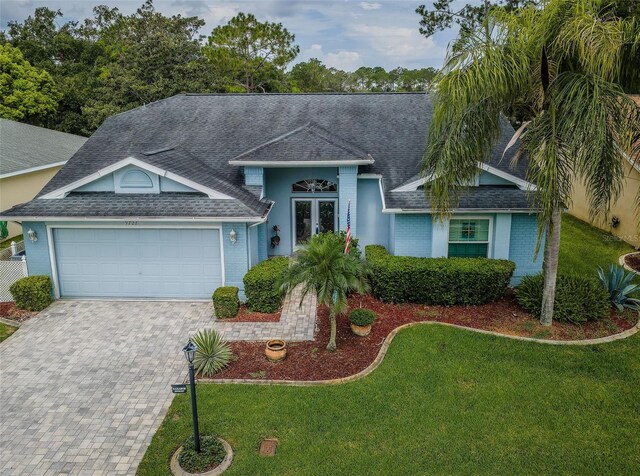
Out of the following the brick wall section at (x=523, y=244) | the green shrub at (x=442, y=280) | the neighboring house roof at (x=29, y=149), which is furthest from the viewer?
the neighboring house roof at (x=29, y=149)

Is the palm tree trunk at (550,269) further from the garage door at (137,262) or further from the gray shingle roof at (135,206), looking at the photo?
the garage door at (137,262)

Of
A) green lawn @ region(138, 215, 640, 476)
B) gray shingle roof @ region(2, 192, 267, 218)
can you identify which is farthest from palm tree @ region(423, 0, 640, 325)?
gray shingle roof @ region(2, 192, 267, 218)

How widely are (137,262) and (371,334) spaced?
291 inches

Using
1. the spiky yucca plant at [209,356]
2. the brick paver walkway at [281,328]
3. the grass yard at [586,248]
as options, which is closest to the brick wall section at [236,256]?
the brick paver walkway at [281,328]

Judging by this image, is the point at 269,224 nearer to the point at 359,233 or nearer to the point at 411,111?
the point at 359,233

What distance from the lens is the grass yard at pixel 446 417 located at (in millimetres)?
7691

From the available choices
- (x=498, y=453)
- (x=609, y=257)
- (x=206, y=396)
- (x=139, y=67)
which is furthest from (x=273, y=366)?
(x=139, y=67)

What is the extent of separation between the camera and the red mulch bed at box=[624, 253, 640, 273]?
16.8m

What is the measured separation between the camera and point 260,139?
17.8 m

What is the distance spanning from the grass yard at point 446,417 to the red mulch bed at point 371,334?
0.61m

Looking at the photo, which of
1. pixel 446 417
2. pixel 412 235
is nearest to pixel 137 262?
pixel 412 235

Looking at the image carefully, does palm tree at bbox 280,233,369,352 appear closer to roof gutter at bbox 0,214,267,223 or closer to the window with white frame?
roof gutter at bbox 0,214,267,223

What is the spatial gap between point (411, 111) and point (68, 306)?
47.0 feet

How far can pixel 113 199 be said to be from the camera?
45.7 feet
